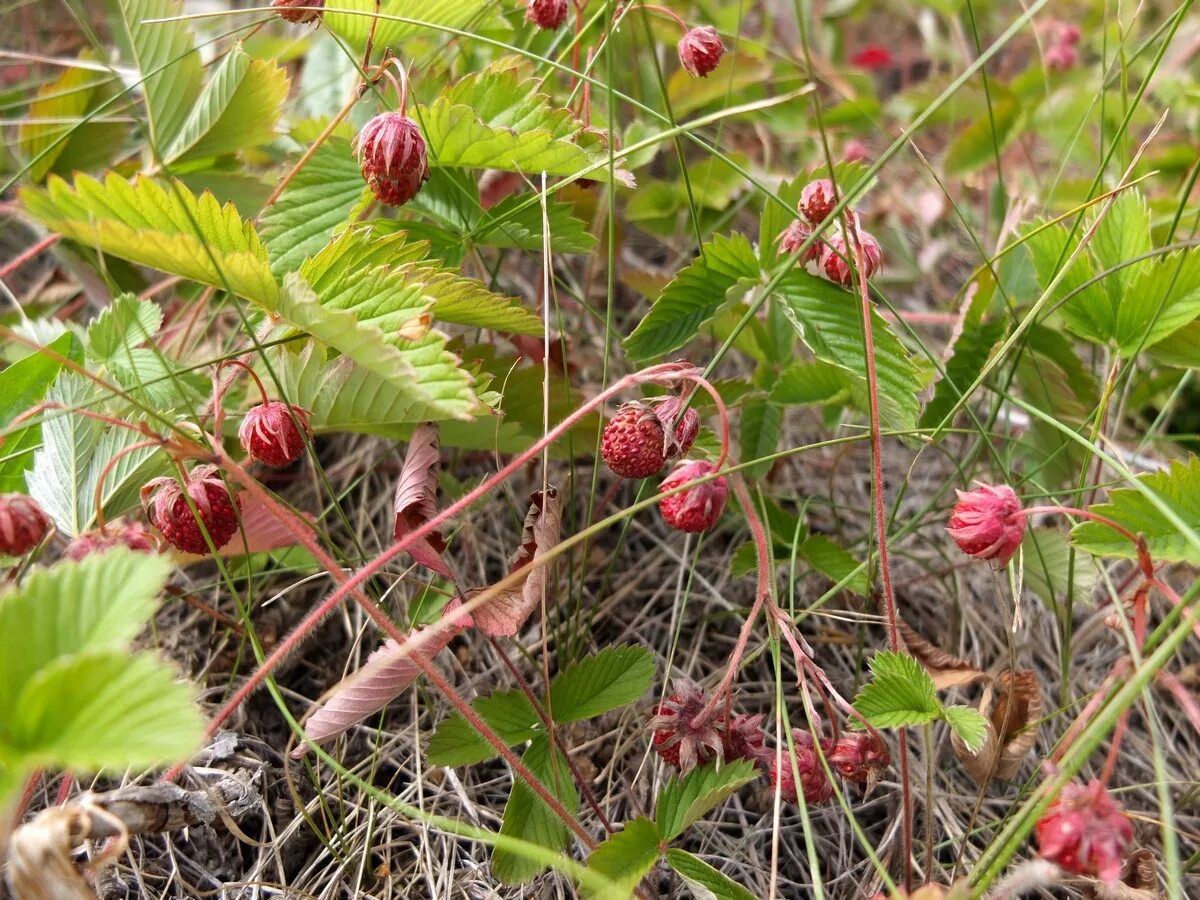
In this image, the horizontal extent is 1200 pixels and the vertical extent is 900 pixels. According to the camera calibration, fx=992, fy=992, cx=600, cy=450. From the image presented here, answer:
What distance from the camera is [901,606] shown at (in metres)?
1.62

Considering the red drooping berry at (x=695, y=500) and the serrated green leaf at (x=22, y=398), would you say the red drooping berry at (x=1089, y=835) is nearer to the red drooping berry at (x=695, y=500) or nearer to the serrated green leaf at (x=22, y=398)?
the red drooping berry at (x=695, y=500)

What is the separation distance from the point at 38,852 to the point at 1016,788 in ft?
3.91

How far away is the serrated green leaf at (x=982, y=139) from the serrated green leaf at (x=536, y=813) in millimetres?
1677

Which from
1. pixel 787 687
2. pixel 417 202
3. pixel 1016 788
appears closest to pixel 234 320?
pixel 417 202

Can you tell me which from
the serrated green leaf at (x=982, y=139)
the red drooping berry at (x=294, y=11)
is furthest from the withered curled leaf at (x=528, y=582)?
the serrated green leaf at (x=982, y=139)

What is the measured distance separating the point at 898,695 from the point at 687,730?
0.78 ft

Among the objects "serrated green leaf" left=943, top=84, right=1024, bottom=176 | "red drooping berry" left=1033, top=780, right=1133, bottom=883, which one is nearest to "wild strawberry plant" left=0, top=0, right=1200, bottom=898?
"red drooping berry" left=1033, top=780, right=1133, bottom=883

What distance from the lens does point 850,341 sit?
1287mm

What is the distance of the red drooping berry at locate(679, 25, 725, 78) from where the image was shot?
137 centimetres

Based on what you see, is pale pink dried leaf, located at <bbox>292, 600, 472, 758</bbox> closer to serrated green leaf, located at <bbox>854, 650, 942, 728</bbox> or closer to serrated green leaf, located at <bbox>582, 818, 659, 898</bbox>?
serrated green leaf, located at <bbox>582, 818, 659, 898</bbox>

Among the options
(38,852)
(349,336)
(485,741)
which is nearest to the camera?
(38,852)

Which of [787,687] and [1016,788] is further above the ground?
[787,687]

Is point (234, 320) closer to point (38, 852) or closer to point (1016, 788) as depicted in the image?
point (38, 852)

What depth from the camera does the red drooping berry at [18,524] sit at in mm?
1015
